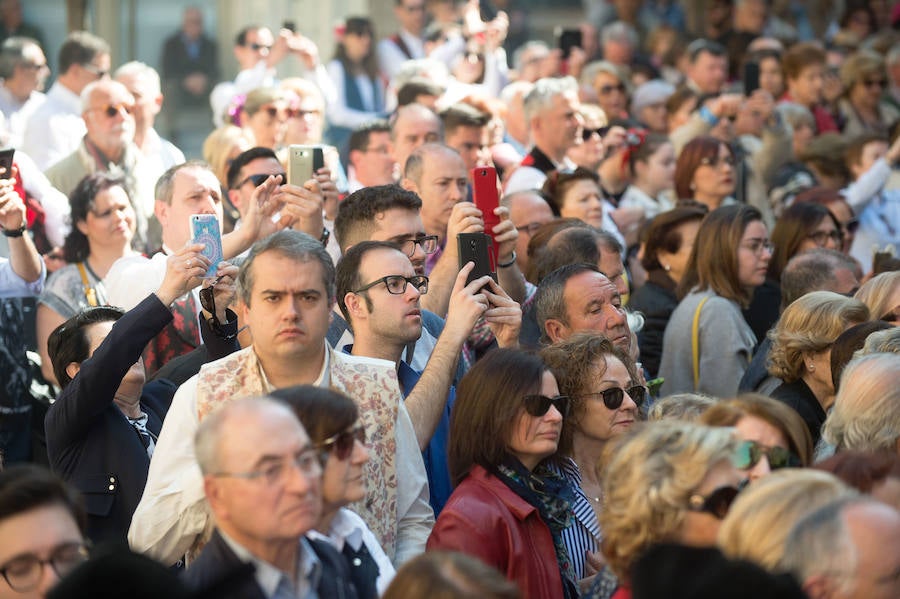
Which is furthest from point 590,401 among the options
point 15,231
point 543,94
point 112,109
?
point 543,94

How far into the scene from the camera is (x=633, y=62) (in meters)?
13.5

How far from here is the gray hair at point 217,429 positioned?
11.4 ft

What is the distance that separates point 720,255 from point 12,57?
193 inches

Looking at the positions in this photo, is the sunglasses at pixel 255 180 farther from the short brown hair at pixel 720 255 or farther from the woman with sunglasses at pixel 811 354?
the woman with sunglasses at pixel 811 354

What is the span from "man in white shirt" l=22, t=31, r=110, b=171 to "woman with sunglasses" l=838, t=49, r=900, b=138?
6.30 m

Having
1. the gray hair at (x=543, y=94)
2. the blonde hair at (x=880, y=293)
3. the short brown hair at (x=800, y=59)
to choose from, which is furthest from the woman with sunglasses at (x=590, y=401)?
the short brown hair at (x=800, y=59)

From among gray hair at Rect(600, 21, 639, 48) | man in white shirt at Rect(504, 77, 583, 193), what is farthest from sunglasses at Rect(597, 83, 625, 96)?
man in white shirt at Rect(504, 77, 583, 193)

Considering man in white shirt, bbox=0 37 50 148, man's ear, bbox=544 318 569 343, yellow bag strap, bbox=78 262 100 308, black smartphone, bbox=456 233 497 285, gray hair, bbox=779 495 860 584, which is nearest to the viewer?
gray hair, bbox=779 495 860 584

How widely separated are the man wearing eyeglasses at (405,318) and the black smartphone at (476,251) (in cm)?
15

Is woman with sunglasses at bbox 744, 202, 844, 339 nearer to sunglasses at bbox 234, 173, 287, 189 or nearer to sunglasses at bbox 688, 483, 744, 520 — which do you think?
sunglasses at bbox 234, 173, 287, 189

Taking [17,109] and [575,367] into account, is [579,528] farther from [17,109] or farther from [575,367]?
[17,109]

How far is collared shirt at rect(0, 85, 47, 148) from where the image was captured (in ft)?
30.0

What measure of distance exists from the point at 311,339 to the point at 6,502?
1218 millimetres

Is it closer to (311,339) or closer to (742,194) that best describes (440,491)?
(311,339)
